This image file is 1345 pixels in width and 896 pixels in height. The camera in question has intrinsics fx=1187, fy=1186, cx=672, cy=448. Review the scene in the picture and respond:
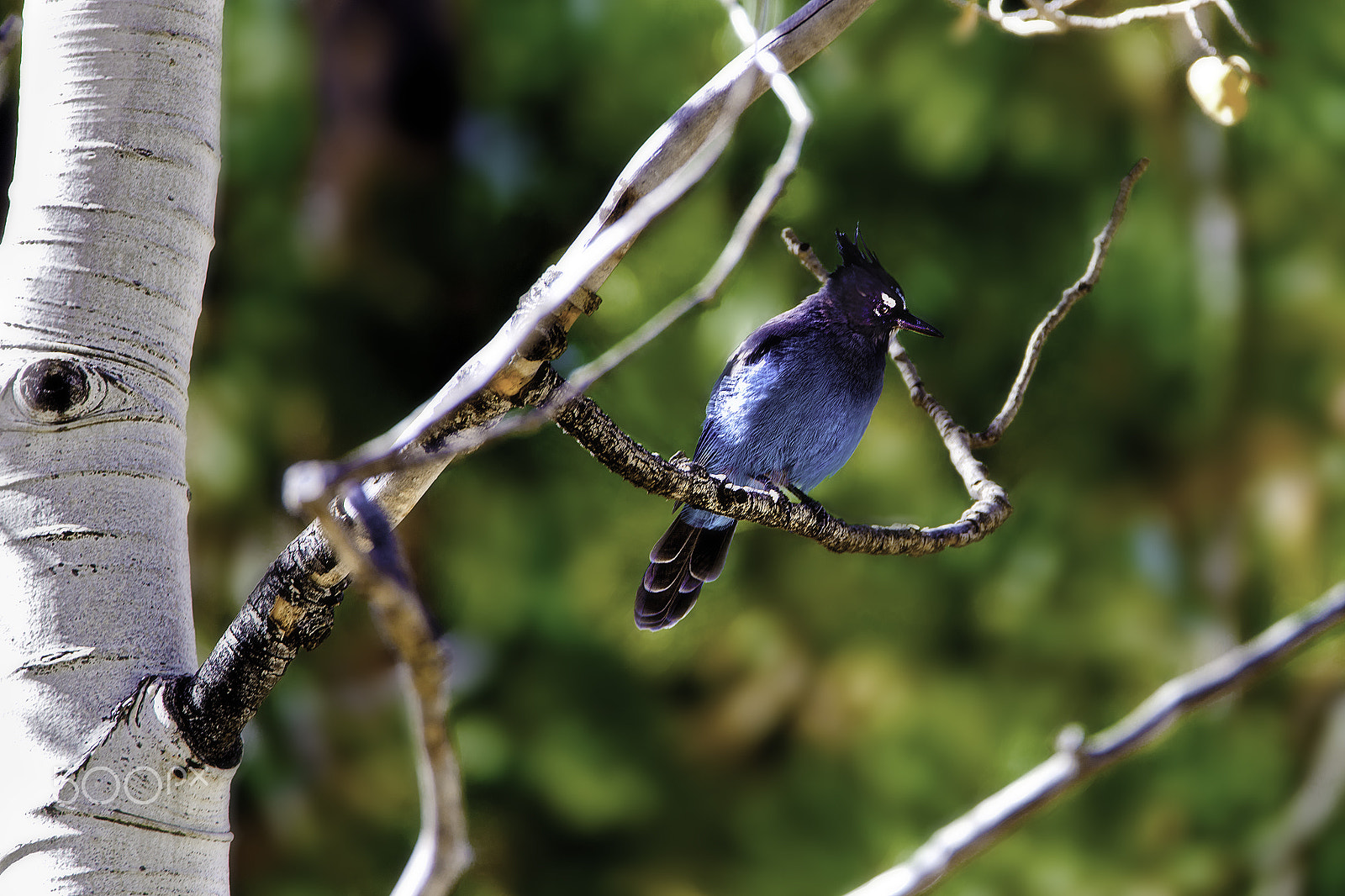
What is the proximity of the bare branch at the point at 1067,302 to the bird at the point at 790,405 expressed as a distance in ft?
2.10

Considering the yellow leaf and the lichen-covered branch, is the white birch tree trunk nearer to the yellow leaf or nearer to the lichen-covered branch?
the lichen-covered branch

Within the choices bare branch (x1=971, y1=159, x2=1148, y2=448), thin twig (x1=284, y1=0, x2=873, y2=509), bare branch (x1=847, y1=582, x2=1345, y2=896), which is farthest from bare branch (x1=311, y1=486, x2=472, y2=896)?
bare branch (x1=971, y1=159, x2=1148, y2=448)

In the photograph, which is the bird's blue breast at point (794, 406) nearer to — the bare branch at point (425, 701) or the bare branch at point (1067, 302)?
the bare branch at point (1067, 302)

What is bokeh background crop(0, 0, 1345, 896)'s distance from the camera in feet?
10.4

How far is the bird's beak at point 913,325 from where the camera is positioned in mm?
2301

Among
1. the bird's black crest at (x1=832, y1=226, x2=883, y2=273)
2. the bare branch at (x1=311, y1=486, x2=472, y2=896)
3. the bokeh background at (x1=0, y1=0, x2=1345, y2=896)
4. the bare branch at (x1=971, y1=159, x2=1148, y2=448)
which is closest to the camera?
the bare branch at (x1=311, y1=486, x2=472, y2=896)

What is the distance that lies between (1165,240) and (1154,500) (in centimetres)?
72

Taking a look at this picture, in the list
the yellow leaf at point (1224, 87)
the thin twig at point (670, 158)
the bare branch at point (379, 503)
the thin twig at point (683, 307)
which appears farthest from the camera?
the yellow leaf at point (1224, 87)

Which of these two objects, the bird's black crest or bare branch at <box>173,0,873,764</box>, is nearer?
bare branch at <box>173,0,873,764</box>

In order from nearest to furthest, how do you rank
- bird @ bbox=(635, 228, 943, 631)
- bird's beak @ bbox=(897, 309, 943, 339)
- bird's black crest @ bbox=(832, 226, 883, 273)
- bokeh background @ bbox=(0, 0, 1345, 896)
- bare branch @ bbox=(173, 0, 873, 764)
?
bare branch @ bbox=(173, 0, 873, 764) < bird's beak @ bbox=(897, 309, 943, 339) < bird @ bbox=(635, 228, 943, 631) < bird's black crest @ bbox=(832, 226, 883, 273) < bokeh background @ bbox=(0, 0, 1345, 896)

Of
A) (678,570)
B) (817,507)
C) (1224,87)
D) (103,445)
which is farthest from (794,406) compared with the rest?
(103,445)

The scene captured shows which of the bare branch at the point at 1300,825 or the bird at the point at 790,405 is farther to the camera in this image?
the bare branch at the point at 1300,825

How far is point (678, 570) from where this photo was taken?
240cm

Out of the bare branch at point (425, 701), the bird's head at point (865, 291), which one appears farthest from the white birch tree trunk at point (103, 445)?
the bird's head at point (865, 291)
